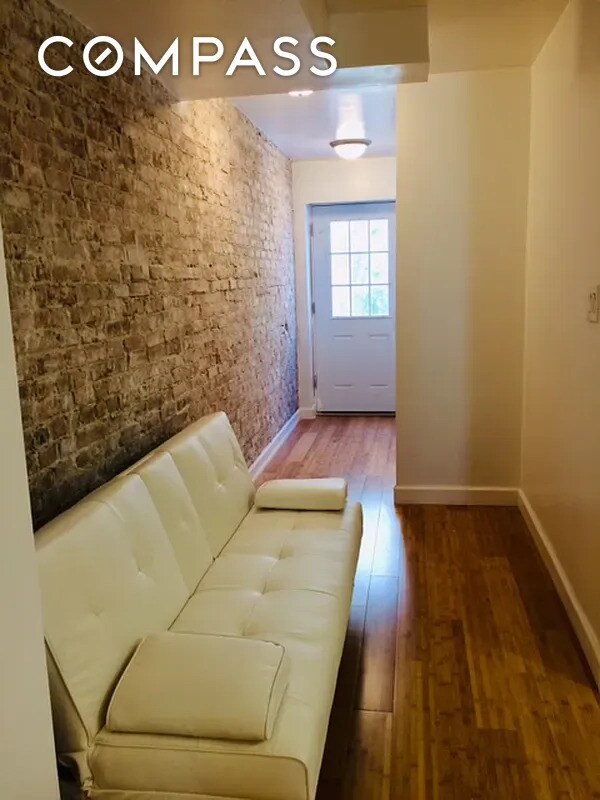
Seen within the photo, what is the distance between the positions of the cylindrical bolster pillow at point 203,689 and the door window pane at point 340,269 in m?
5.14

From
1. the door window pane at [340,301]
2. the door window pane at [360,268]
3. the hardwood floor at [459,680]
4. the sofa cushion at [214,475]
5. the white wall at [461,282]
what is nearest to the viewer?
the hardwood floor at [459,680]

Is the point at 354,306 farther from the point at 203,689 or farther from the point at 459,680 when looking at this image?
the point at 203,689

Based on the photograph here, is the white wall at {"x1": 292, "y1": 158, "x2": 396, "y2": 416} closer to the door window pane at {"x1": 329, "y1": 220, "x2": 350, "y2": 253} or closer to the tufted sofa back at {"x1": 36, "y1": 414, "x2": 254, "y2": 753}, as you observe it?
the door window pane at {"x1": 329, "y1": 220, "x2": 350, "y2": 253}

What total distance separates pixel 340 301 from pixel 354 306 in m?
0.15

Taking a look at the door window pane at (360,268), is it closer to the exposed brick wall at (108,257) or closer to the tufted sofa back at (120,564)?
the exposed brick wall at (108,257)

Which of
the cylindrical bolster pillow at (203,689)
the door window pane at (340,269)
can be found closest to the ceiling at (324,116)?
the door window pane at (340,269)

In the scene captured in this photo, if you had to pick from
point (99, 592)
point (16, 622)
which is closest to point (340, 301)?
point (99, 592)

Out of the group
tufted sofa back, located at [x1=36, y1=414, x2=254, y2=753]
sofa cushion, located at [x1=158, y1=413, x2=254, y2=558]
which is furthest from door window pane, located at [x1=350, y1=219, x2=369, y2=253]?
tufted sofa back, located at [x1=36, y1=414, x2=254, y2=753]

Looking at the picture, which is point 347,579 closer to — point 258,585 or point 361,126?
point 258,585

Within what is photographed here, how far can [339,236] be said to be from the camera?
636 cm

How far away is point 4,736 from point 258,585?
3.93ft

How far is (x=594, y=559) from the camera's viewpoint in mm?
2338

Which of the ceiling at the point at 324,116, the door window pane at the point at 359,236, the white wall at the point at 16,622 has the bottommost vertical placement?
the white wall at the point at 16,622

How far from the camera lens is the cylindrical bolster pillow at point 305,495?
2.78m
